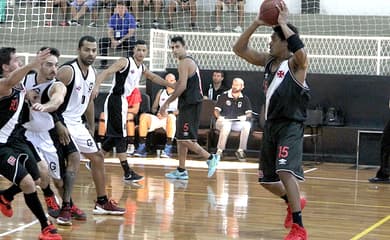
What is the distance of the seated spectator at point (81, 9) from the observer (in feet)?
54.6

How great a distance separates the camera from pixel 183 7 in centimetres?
1594

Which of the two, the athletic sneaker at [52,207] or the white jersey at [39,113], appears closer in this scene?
the white jersey at [39,113]

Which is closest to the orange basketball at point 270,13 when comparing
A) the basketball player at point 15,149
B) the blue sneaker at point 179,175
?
the basketball player at point 15,149

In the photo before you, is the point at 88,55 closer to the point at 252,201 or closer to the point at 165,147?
the point at 252,201

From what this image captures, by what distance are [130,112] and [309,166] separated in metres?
3.19

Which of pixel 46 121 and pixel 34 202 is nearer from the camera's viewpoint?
pixel 34 202

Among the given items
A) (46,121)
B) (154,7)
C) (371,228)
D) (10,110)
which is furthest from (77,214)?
(154,7)

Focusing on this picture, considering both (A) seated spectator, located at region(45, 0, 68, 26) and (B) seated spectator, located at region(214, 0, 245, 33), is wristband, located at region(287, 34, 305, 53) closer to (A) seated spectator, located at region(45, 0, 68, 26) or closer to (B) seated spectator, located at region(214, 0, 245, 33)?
(B) seated spectator, located at region(214, 0, 245, 33)

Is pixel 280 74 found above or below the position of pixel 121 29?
below

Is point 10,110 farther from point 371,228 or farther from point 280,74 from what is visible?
point 371,228

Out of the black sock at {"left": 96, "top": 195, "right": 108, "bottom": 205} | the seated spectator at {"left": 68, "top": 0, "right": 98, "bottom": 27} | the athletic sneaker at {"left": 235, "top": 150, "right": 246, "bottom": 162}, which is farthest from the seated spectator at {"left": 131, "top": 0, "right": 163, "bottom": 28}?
the black sock at {"left": 96, "top": 195, "right": 108, "bottom": 205}

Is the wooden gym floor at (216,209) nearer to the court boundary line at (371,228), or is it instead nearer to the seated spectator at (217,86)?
the court boundary line at (371,228)

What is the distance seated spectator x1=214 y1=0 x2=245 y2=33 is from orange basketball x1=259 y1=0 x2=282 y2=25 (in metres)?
8.72

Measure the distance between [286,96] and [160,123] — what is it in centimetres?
764
